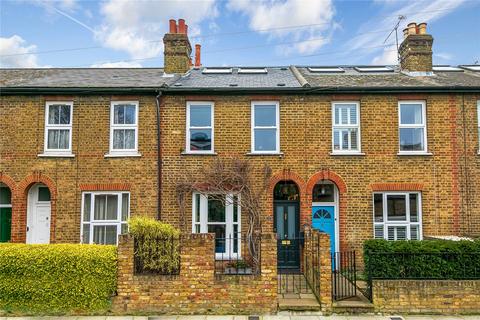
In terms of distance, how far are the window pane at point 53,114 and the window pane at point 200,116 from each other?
4346 mm

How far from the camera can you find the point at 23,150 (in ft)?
37.1

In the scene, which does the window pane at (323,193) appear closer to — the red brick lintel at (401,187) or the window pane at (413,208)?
the red brick lintel at (401,187)

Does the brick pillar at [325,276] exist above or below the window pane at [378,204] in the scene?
below

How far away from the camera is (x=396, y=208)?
11258 millimetres

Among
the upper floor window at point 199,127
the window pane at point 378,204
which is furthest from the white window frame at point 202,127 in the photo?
the window pane at point 378,204

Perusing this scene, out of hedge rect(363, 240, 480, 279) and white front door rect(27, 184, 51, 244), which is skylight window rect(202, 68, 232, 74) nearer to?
white front door rect(27, 184, 51, 244)

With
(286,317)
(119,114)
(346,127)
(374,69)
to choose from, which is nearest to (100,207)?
(119,114)

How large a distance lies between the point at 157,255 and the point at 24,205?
6222 millimetres

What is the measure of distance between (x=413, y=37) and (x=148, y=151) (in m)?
10.6

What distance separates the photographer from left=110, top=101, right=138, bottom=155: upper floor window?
11477mm

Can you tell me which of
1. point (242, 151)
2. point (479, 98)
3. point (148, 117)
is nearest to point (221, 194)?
point (242, 151)

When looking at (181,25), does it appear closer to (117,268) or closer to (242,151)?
(242,151)

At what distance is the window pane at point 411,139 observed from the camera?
37.4ft

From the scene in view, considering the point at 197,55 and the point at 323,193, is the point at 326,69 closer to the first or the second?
the point at 323,193
